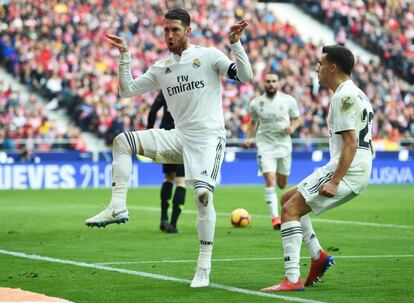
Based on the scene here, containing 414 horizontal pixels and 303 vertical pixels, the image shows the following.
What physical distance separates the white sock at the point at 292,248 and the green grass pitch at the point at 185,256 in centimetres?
23

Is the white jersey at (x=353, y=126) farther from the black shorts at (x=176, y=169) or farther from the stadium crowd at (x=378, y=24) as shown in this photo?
the stadium crowd at (x=378, y=24)

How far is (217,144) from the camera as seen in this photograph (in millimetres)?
9859

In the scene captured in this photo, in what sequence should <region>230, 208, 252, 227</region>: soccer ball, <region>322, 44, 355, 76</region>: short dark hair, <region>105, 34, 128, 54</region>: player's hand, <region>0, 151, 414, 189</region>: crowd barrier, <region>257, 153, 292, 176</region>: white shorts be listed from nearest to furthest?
1. <region>322, 44, 355, 76</region>: short dark hair
2. <region>105, 34, 128, 54</region>: player's hand
3. <region>230, 208, 252, 227</region>: soccer ball
4. <region>257, 153, 292, 176</region>: white shorts
5. <region>0, 151, 414, 189</region>: crowd barrier

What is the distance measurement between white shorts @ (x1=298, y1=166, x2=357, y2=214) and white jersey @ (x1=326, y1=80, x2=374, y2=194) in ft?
0.18

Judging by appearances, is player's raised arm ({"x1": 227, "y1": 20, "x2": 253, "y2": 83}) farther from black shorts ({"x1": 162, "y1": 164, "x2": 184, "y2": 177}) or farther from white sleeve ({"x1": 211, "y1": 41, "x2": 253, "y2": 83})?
black shorts ({"x1": 162, "y1": 164, "x2": 184, "y2": 177})

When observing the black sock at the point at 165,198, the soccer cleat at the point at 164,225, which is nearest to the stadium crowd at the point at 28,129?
the black sock at the point at 165,198

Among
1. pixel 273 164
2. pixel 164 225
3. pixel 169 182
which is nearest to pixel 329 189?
pixel 164 225

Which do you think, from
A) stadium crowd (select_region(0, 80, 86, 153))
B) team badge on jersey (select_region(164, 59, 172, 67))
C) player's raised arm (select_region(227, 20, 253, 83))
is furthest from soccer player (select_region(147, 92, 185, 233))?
stadium crowd (select_region(0, 80, 86, 153))

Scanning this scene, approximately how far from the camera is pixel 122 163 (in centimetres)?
970

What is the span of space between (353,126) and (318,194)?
68 centimetres

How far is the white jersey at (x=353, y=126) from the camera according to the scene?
8891 millimetres

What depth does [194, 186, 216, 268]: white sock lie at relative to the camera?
9.58m

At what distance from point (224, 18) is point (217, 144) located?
103 feet

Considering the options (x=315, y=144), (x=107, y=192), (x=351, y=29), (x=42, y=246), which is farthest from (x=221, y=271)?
(x=351, y=29)
